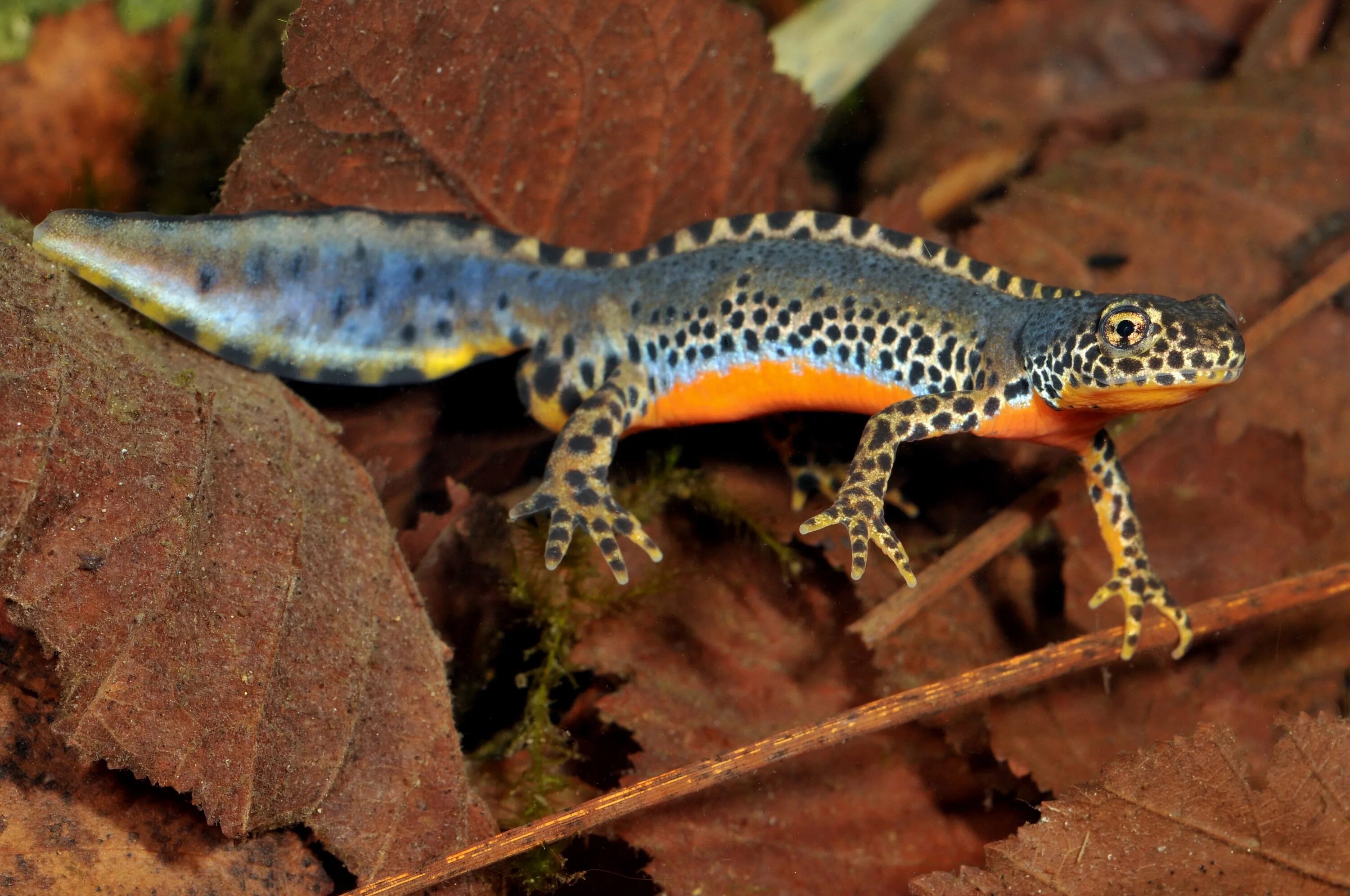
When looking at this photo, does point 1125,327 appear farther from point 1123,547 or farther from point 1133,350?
point 1123,547

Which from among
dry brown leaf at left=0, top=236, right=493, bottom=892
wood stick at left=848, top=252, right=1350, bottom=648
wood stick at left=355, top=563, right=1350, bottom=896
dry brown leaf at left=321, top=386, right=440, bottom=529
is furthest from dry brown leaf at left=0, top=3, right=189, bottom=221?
wood stick at left=848, top=252, right=1350, bottom=648

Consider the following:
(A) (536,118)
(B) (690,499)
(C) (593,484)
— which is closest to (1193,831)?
(B) (690,499)

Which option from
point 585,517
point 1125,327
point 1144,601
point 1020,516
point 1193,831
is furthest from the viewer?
point 1020,516

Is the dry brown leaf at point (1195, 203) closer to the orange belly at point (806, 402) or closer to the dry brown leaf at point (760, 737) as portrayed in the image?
the orange belly at point (806, 402)

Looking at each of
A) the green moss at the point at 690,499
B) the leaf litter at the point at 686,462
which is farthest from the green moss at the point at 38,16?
the green moss at the point at 690,499

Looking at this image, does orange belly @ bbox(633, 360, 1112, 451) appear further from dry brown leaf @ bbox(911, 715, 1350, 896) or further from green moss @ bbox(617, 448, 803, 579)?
dry brown leaf @ bbox(911, 715, 1350, 896)
